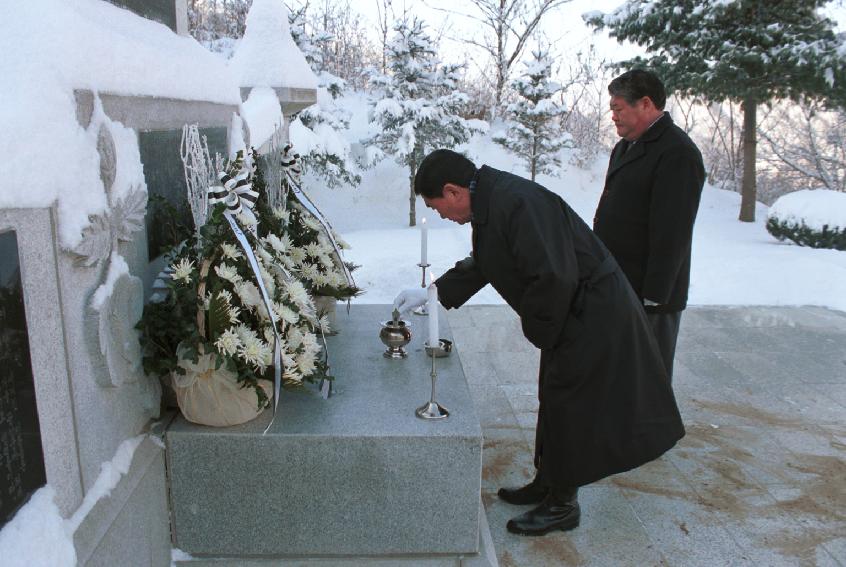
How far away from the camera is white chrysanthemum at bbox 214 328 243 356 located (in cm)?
222

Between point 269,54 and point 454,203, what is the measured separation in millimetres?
2647

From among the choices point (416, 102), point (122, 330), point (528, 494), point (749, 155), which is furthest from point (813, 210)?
point (122, 330)

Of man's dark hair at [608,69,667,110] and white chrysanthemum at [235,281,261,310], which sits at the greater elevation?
man's dark hair at [608,69,667,110]

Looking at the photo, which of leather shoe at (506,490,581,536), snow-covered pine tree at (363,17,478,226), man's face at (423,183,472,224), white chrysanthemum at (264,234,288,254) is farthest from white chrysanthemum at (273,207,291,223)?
snow-covered pine tree at (363,17,478,226)

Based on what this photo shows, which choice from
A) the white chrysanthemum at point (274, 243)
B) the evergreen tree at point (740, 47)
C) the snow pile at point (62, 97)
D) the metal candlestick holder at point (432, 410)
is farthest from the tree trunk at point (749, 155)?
the snow pile at point (62, 97)

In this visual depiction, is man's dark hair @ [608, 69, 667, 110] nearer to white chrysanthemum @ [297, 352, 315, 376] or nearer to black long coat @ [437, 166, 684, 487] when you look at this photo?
black long coat @ [437, 166, 684, 487]

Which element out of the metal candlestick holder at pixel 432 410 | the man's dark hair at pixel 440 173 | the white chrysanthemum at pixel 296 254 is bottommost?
the metal candlestick holder at pixel 432 410

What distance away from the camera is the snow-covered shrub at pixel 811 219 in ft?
34.1

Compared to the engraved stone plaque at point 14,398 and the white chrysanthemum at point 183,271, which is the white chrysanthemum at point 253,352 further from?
the engraved stone plaque at point 14,398

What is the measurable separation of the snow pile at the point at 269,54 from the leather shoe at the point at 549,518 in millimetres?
3095

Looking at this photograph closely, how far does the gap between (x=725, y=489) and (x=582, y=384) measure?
1164 millimetres

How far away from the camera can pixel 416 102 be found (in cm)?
1357

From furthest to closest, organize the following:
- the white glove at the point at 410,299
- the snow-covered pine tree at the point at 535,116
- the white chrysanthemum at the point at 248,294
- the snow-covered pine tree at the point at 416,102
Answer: the snow-covered pine tree at the point at 535,116 < the snow-covered pine tree at the point at 416,102 < the white glove at the point at 410,299 < the white chrysanthemum at the point at 248,294

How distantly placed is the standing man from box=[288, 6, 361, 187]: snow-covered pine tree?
9.21 metres
